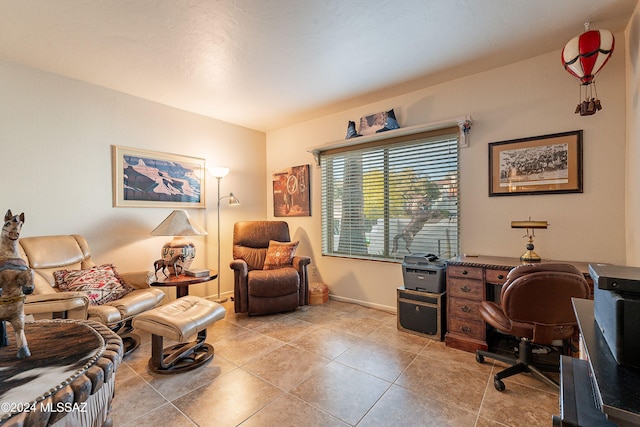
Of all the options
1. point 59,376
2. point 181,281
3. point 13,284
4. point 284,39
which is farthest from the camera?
point 181,281

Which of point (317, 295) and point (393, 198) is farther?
point (317, 295)

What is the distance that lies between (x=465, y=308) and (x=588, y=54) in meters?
2.09

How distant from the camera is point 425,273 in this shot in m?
2.72

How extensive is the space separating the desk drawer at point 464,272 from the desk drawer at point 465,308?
8.5 inches

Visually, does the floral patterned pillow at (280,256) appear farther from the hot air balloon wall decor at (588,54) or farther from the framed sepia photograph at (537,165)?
the hot air balloon wall decor at (588,54)

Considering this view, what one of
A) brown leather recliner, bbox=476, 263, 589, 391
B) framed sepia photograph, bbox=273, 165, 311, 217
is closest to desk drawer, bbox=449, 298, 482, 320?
brown leather recliner, bbox=476, 263, 589, 391

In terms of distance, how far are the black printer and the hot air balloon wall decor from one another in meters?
1.64

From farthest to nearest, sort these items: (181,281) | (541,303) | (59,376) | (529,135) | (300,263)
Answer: (300,263)
(181,281)
(529,135)
(541,303)
(59,376)

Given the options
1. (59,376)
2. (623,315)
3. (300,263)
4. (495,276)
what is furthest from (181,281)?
(623,315)

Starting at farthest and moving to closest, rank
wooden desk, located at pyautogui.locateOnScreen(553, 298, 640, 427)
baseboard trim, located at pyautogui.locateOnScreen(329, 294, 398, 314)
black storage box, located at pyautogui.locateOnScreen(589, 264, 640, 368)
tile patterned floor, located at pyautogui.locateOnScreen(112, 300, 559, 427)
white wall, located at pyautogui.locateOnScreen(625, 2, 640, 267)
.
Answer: baseboard trim, located at pyautogui.locateOnScreen(329, 294, 398, 314)
white wall, located at pyautogui.locateOnScreen(625, 2, 640, 267)
tile patterned floor, located at pyautogui.locateOnScreen(112, 300, 559, 427)
black storage box, located at pyautogui.locateOnScreen(589, 264, 640, 368)
wooden desk, located at pyautogui.locateOnScreen(553, 298, 640, 427)

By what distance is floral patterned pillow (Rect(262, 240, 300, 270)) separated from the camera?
12.0 ft

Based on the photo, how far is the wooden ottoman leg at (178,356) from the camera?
2100mm

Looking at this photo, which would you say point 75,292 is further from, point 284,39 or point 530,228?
point 530,228

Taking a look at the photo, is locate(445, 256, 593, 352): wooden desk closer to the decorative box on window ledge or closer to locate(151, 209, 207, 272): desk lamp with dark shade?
the decorative box on window ledge
